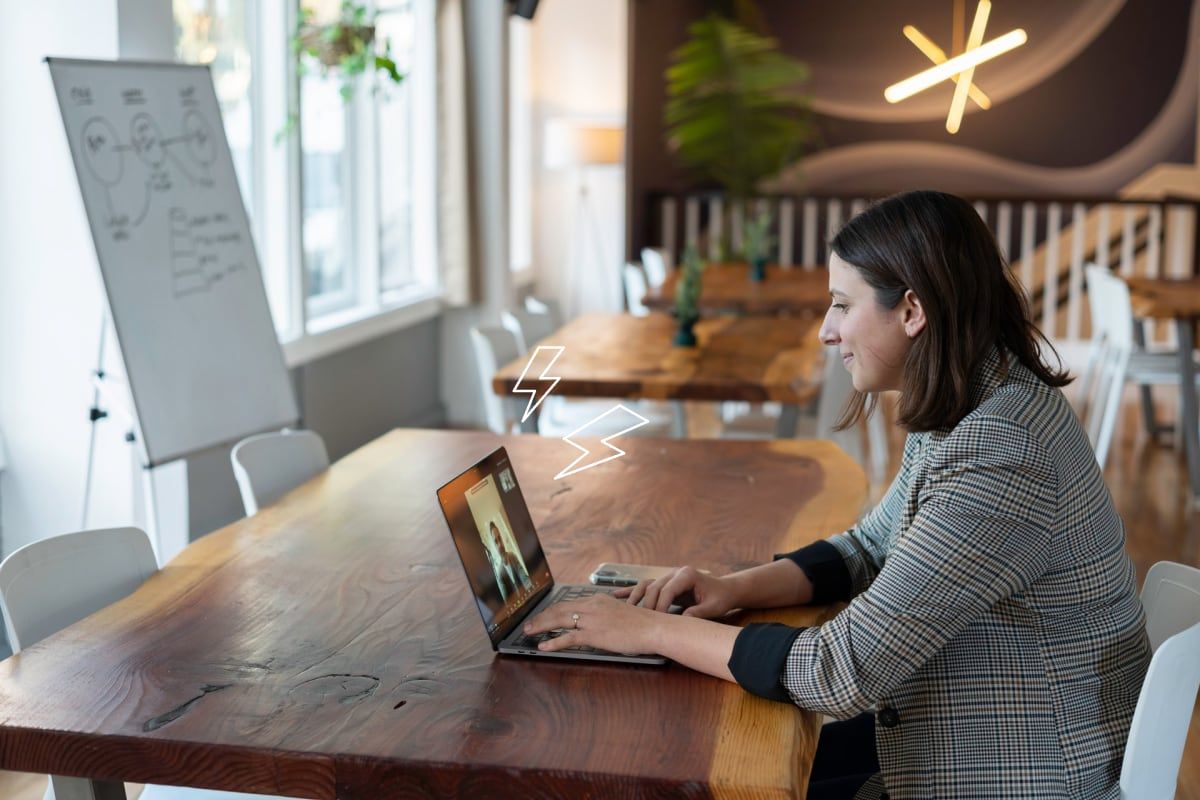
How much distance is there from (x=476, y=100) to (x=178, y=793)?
5.48 m

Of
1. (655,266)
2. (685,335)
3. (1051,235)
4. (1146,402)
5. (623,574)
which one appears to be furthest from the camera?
(1051,235)

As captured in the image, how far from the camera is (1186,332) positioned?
213 inches

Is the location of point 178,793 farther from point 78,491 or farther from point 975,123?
point 975,123

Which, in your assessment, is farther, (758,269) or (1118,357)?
(758,269)

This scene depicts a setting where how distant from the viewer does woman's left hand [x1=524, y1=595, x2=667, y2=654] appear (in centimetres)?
164

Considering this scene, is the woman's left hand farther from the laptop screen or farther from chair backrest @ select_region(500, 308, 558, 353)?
chair backrest @ select_region(500, 308, 558, 353)

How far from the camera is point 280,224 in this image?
511 cm

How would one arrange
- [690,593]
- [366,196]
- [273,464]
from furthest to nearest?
[366,196] → [273,464] → [690,593]

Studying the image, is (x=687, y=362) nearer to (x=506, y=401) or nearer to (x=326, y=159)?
(x=506, y=401)

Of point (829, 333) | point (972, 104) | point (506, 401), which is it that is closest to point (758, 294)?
point (506, 401)

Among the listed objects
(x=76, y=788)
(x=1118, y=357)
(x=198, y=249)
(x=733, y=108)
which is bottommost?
(x=1118, y=357)

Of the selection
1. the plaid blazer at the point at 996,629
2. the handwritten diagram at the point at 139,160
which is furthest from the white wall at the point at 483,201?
the plaid blazer at the point at 996,629

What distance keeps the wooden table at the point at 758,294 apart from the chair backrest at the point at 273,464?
2896 mm

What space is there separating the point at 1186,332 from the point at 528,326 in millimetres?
2716
